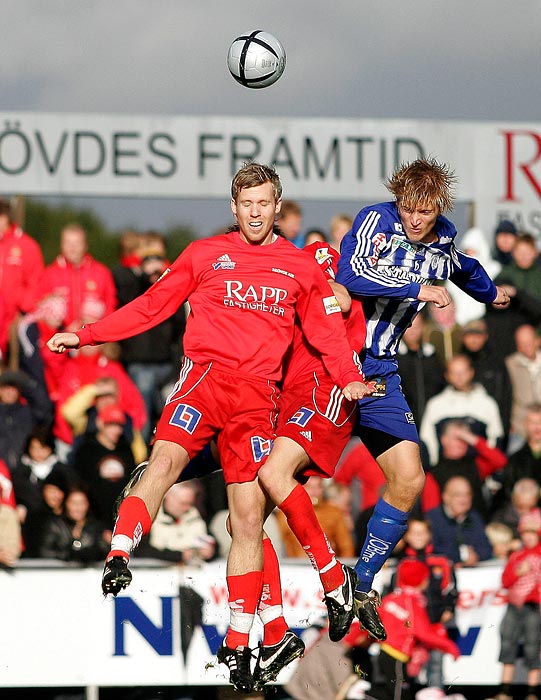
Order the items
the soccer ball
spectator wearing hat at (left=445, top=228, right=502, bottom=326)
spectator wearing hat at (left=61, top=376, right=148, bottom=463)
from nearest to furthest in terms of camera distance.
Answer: the soccer ball < spectator wearing hat at (left=61, top=376, right=148, bottom=463) < spectator wearing hat at (left=445, top=228, right=502, bottom=326)

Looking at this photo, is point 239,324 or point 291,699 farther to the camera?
point 291,699

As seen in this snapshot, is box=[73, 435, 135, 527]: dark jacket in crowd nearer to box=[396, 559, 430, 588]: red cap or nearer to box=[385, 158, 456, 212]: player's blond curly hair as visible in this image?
box=[396, 559, 430, 588]: red cap

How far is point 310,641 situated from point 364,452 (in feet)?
7.28

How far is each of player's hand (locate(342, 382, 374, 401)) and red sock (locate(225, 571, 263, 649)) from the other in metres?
1.29

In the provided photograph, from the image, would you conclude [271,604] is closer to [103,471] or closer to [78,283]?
[103,471]

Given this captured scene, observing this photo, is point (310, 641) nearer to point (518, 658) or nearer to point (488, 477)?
point (518, 658)

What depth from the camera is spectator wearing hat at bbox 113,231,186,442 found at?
13367 millimetres

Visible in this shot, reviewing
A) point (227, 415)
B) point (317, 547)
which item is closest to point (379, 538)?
point (317, 547)

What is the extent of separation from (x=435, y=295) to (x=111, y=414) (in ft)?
16.5

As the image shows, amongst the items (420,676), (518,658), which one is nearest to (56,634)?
(420,676)

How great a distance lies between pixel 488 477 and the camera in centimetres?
1314

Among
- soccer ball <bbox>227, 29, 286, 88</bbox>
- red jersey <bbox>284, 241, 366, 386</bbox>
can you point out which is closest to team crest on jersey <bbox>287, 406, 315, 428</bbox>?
red jersey <bbox>284, 241, 366, 386</bbox>

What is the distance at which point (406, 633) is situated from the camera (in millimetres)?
11172

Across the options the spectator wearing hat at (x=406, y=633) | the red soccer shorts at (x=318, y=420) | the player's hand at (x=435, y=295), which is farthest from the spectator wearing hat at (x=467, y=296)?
the player's hand at (x=435, y=295)
